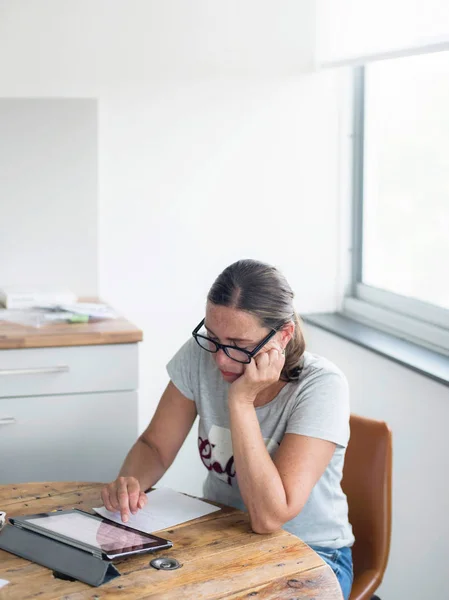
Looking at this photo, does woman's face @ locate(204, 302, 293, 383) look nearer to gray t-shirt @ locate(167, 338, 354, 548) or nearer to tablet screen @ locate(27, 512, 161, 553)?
gray t-shirt @ locate(167, 338, 354, 548)

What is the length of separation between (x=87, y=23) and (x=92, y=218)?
26.9 inches

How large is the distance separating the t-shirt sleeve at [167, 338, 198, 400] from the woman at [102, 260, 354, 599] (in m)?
0.03

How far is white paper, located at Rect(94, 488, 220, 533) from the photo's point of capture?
5.32 feet

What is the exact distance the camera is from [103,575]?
4.51ft

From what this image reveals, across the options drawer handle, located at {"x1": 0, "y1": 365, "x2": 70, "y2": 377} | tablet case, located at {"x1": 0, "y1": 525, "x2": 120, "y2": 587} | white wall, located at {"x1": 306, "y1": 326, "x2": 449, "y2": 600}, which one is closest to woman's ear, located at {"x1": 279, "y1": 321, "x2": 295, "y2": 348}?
tablet case, located at {"x1": 0, "y1": 525, "x2": 120, "y2": 587}

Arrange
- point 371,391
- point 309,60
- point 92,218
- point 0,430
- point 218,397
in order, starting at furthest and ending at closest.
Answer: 1. point 309,60
2. point 92,218
3. point 371,391
4. point 0,430
5. point 218,397

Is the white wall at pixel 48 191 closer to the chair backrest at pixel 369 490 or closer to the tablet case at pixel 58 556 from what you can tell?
the chair backrest at pixel 369 490

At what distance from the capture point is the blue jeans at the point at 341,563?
5.94 feet

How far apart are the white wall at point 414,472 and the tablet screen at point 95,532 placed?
123 cm

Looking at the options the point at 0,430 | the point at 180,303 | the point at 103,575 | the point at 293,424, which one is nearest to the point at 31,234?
the point at 180,303

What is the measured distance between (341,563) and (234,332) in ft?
1.83

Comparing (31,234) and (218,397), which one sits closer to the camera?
(218,397)

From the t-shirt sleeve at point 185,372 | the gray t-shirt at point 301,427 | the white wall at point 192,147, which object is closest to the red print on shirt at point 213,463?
the gray t-shirt at point 301,427

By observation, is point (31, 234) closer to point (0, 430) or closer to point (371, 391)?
point (0, 430)
